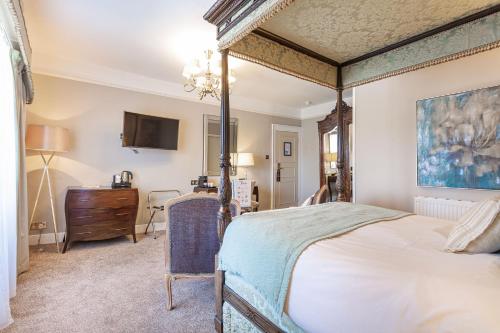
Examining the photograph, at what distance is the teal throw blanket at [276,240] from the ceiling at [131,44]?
2109 mm

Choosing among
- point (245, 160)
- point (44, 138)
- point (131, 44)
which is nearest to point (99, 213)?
point (44, 138)

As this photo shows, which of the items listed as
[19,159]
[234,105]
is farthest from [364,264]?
[234,105]

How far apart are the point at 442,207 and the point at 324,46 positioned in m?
2.21

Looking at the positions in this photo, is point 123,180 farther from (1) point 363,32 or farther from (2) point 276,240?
(1) point 363,32

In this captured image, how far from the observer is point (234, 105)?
17.6ft

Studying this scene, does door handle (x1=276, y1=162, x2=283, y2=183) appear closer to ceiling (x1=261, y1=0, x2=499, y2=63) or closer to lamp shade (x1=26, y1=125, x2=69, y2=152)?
ceiling (x1=261, y1=0, x2=499, y2=63)

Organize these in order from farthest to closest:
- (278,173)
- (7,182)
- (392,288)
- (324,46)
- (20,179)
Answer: (278,173), (20,179), (324,46), (7,182), (392,288)

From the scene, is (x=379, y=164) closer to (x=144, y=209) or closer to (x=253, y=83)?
(x=253, y=83)

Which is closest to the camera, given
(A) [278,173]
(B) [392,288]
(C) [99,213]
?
(B) [392,288]

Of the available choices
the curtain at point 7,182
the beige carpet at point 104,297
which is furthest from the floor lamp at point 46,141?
the curtain at point 7,182

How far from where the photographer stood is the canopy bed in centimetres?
129

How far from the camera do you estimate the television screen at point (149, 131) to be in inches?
158

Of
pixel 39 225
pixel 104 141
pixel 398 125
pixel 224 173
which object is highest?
pixel 398 125

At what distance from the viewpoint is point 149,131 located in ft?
13.8
